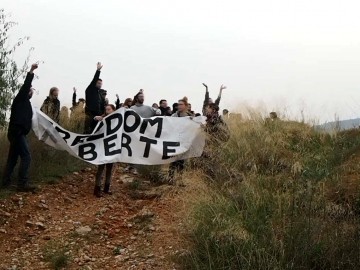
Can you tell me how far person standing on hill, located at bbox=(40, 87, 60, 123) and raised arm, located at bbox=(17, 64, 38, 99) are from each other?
95.8 inches

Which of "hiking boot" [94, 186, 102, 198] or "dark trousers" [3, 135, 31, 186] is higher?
"dark trousers" [3, 135, 31, 186]

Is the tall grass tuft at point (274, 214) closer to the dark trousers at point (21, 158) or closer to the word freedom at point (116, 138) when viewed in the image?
the word freedom at point (116, 138)

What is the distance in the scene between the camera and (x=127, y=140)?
10531 millimetres

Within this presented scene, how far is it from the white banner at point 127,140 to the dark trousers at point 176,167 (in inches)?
3.6

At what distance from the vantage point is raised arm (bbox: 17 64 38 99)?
9.09m

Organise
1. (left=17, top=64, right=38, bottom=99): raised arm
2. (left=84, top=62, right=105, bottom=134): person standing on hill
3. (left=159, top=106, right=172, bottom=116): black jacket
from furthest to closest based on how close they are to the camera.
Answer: (left=159, top=106, right=172, bottom=116): black jacket → (left=84, top=62, right=105, bottom=134): person standing on hill → (left=17, top=64, right=38, bottom=99): raised arm

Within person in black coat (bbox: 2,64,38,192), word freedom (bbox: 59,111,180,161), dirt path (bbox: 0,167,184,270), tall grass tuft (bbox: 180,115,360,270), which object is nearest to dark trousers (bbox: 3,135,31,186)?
person in black coat (bbox: 2,64,38,192)

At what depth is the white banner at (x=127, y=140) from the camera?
34.0ft

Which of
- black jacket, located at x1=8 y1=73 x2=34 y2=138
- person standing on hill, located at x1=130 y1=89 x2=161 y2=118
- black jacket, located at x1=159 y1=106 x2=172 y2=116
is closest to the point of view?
black jacket, located at x1=8 y1=73 x2=34 y2=138

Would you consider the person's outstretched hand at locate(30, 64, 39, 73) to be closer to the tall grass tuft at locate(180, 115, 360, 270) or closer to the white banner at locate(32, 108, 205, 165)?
the white banner at locate(32, 108, 205, 165)

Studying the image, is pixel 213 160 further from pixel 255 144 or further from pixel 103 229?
pixel 103 229

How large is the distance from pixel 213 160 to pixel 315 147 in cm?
282

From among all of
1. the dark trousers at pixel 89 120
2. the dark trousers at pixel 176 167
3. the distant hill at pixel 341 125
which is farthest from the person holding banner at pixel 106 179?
the distant hill at pixel 341 125

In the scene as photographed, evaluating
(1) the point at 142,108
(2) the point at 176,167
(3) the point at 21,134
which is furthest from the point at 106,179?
(1) the point at 142,108
